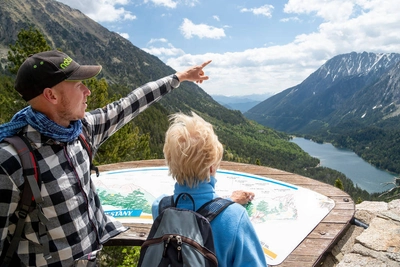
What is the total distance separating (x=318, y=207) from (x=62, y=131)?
2.71 meters

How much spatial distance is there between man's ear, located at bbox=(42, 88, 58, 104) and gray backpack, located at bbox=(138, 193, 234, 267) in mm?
1044

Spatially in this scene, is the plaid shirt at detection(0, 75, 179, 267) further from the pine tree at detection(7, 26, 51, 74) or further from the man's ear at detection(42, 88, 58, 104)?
the pine tree at detection(7, 26, 51, 74)

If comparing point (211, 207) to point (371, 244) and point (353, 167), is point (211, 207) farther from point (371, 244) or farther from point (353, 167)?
point (353, 167)

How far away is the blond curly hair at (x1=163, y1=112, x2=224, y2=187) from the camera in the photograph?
73.6 inches

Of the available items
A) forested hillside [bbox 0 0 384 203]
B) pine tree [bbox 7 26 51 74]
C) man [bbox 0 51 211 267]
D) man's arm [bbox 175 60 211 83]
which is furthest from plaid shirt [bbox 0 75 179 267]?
forested hillside [bbox 0 0 384 203]

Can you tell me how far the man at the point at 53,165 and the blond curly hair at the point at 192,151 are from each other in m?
0.74

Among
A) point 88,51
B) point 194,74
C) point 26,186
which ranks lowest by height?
point 26,186

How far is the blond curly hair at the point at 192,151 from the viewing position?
73.6 inches

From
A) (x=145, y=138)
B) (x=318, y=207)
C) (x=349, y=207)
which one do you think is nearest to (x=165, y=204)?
(x=318, y=207)

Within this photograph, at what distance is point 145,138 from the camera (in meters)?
19.7

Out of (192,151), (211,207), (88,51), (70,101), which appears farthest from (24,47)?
(88,51)

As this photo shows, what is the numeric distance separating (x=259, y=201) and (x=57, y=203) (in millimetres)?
2266

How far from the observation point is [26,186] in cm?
189

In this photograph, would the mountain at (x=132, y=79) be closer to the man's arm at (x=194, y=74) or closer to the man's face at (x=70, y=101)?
the man's arm at (x=194, y=74)
